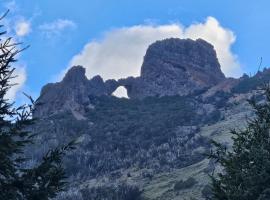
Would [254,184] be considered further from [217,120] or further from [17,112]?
[217,120]

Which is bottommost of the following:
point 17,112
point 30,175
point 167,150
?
point 30,175

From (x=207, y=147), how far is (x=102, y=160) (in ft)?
113

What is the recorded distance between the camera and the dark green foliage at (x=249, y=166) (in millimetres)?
16688

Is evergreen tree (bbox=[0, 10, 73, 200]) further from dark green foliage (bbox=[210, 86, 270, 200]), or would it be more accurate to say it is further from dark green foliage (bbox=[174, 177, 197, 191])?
dark green foliage (bbox=[174, 177, 197, 191])

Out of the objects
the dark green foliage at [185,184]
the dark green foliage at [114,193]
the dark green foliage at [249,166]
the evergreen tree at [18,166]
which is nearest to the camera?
the evergreen tree at [18,166]

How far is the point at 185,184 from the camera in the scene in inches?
4560

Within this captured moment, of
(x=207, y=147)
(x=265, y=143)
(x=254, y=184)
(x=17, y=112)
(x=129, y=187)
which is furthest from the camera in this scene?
(x=207, y=147)

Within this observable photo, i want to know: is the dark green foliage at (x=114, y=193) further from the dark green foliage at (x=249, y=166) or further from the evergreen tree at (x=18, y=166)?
the evergreen tree at (x=18, y=166)

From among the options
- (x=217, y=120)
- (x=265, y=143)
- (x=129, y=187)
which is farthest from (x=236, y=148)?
(x=217, y=120)

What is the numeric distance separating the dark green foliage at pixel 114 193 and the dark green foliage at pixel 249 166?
10039 centimetres

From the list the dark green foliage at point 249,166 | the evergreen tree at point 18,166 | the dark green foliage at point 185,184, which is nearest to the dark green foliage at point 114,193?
the dark green foliage at point 185,184

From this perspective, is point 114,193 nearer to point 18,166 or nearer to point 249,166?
point 249,166

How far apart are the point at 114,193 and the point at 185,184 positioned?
16.8 meters

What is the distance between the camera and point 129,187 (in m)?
126
